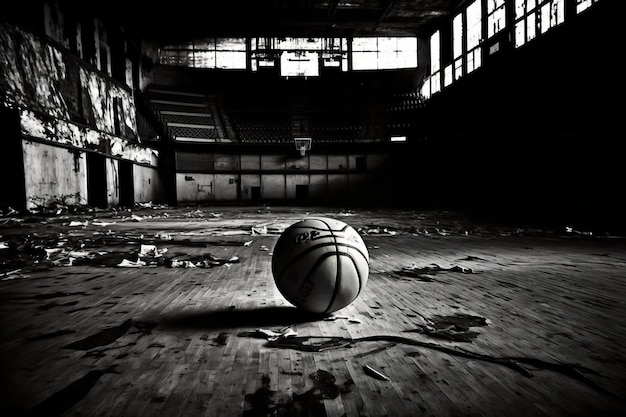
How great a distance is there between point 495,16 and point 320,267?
18.3 meters

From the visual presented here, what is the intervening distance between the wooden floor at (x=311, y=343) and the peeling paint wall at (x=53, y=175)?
31.5 ft

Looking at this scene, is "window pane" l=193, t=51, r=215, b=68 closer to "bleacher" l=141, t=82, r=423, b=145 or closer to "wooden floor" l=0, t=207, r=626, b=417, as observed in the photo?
"bleacher" l=141, t=82, r=423, b=145

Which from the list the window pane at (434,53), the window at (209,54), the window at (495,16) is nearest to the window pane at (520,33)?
the window at (495,16)

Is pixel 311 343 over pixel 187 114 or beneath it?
beneath

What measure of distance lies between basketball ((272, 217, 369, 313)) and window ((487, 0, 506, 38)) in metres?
16.9

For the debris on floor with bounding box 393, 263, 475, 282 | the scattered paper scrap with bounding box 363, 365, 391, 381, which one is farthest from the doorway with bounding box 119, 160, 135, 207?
the scattered paper scrap with bounding box 363, 365, 391, 381

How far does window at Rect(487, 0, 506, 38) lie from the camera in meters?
16.5

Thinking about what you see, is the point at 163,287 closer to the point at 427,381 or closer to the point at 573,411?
the point at 427,381

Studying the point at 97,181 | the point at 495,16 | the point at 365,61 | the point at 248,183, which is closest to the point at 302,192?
the point at 248,183

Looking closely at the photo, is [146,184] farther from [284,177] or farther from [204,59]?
[204,59]

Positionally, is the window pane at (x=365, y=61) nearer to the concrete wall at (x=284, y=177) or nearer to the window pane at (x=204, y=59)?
the concrete wall at (x=284, y=177)

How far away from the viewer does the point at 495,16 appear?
1725 centimetres

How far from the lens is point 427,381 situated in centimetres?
192

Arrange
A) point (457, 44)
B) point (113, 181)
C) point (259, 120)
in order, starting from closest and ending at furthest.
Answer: point (113, 181) → point (457, 44) → point (259, 120)
